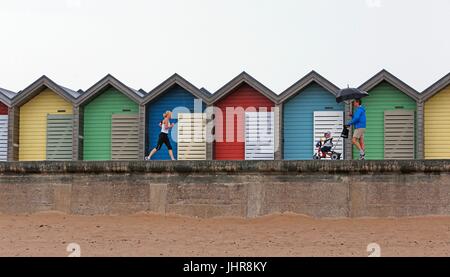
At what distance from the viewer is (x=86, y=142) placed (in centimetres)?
2459

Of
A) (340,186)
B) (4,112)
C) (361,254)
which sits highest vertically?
(4,112)

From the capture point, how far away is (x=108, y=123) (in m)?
24.5

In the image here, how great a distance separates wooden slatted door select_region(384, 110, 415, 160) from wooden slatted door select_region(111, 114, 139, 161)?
7344 millimetres

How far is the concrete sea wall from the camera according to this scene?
13664 millimetres

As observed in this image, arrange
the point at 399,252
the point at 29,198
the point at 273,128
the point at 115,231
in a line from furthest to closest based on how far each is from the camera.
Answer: the point at 273,128
the point at 29,198
the point at 115,231
the point at 399,252

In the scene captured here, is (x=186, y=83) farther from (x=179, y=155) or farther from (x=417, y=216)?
(x=417, y=216)

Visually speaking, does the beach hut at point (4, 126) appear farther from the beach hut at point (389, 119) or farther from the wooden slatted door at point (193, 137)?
the beach hut at point (389, 119)

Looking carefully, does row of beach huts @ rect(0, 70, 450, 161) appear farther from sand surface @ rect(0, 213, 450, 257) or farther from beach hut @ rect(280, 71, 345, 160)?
sand surface @ rect(0, 213, 450, 257)

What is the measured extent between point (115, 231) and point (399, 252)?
182 inches

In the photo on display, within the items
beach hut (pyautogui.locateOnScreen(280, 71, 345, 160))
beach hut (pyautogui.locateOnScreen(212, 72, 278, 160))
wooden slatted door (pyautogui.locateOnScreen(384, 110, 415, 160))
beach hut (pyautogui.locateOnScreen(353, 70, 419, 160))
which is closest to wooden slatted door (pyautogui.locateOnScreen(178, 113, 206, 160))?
beach hut (pyautogui.locateOnScreen(212, 72, 278, 160))

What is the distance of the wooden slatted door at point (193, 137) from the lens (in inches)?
945

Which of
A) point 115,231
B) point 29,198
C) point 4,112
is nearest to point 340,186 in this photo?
point 115,231

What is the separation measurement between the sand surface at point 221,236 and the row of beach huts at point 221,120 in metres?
9.83

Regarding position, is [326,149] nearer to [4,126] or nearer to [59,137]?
[59,137]
